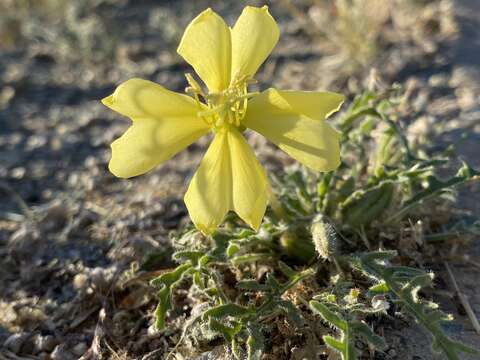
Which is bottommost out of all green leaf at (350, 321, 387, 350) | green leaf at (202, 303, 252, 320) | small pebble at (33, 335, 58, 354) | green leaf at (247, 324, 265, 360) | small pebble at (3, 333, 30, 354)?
small pebble at (33, 335, 58, 354)

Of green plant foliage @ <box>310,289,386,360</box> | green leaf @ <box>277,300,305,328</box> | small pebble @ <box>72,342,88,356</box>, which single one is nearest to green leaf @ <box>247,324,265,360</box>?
green leaf @ <box>277,300,305,328</box>

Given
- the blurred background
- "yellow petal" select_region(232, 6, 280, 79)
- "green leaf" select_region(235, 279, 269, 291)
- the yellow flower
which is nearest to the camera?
the yellow flower

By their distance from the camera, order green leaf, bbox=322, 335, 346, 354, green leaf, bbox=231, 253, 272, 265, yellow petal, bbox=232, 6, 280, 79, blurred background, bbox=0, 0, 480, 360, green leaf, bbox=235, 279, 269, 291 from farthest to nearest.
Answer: blurred background, bbox=0, 0, 480, 360, green leaf, bbox=231, 253, 272, 265, green leaf, bbox=235, 279, 269, 291, yellow petal, bbox=232, 6, 280, 79, green leaf, bbox=322, 335, 346, 354

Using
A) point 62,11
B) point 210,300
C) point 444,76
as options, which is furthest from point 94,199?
point 62,11

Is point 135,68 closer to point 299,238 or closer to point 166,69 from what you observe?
point 166,69

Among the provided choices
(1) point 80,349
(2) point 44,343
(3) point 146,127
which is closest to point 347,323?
(3) point 146,127

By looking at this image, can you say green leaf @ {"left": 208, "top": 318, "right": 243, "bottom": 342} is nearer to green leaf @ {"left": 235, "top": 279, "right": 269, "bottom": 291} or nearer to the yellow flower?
green leaf @ {"left": 235, "top": 279, "right": 269, "bottom": 291}

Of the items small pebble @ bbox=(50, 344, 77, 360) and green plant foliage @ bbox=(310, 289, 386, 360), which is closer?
green plant foliage @ bbox=(310, 289, 386, 360)
